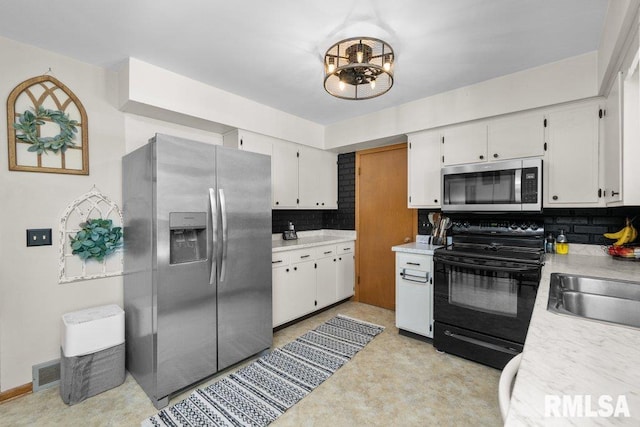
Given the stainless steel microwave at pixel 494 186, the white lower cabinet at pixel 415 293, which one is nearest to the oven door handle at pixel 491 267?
the white lower cabinet at pixel 415 293

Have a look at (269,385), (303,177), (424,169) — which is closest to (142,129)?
(303,177)

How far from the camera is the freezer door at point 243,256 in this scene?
230 centimetres

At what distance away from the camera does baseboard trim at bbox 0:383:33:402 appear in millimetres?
2020

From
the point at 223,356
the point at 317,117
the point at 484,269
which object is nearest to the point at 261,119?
the point at 317,117

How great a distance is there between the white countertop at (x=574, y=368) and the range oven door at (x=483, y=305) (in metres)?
1.25

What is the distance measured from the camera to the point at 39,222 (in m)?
2.17

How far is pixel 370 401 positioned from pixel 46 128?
10.1 feet

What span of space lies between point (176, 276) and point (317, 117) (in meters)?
2.53

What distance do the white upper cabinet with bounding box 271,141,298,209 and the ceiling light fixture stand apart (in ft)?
5.09

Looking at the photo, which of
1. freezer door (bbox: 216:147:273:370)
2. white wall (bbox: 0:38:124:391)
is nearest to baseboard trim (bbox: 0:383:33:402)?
white wall (bbox: 0:38:124:391)

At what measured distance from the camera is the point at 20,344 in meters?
2.10

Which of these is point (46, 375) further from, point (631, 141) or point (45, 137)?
point (631, 141)

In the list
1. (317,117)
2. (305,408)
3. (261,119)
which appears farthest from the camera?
(317,117)

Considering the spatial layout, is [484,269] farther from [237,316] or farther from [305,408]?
[237,316]
